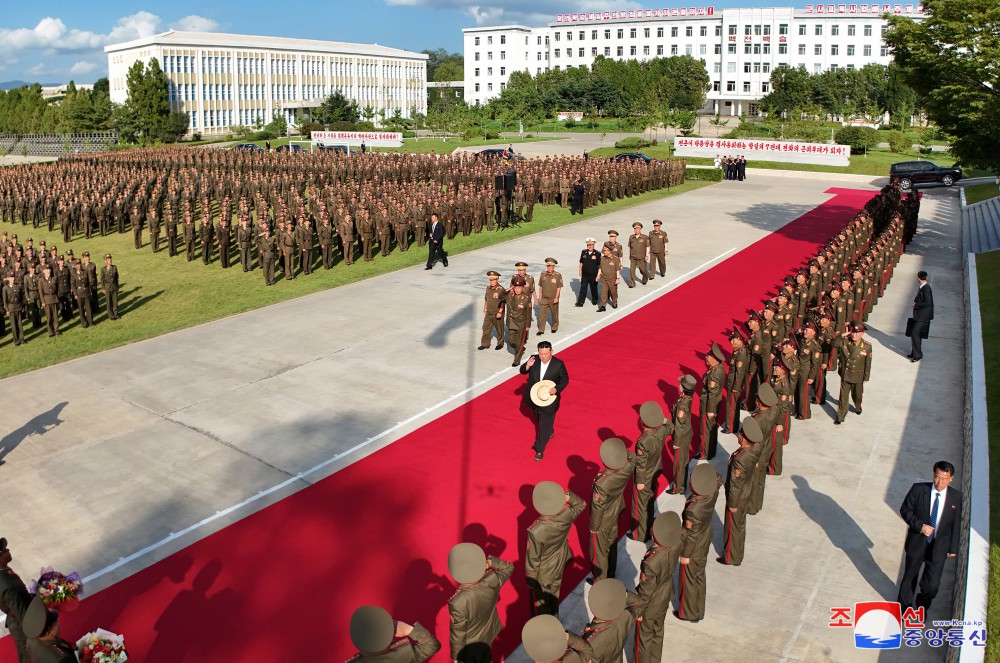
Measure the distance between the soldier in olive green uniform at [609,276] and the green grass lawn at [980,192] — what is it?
73.5 feet

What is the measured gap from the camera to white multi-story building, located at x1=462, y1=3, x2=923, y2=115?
99938 millimetres

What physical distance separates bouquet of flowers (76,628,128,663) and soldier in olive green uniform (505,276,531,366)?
341 inches

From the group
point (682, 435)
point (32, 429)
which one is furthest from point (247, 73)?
point (682, 435)

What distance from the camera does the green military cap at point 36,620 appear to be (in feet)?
17.2

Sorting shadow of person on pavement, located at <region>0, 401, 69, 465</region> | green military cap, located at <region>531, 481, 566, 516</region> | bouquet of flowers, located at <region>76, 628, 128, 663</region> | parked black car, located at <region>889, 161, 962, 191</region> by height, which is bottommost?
shadow of person on pavement, located at <region>0, 401, 69, 465</region>

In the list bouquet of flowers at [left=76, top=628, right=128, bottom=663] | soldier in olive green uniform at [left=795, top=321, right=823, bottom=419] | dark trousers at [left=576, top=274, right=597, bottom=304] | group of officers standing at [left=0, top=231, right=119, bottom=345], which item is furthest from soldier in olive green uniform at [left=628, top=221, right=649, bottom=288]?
bouquet of flowers at [left=76, top=628, right=128, bottom=663]

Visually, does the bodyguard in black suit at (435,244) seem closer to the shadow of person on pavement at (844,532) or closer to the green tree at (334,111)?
the shadow of person on pavement at (844,532)

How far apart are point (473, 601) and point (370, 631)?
1039 millimetres

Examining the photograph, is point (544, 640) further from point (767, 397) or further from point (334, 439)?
point (334, 439)

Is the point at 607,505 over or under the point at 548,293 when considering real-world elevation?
under

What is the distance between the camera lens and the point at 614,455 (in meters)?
7.26

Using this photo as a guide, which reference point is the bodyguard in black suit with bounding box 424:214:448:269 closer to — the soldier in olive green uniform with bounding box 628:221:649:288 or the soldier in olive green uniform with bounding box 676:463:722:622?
Answer: the soldier in olive green uniform with bounding box 628:221:649:288

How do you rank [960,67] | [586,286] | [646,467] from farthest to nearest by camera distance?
[960,67]
[586,286]
[646,467]

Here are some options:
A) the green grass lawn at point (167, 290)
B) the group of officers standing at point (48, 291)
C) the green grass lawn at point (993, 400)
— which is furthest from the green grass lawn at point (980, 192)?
the group of officers standing at point (48, 291)
